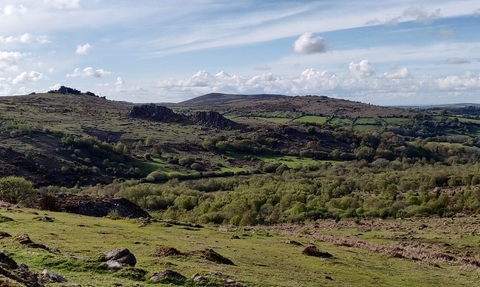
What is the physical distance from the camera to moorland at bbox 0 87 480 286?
25344mm

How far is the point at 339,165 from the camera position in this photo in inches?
5915

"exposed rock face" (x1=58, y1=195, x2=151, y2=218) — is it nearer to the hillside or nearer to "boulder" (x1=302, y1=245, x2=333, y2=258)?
"boulder" (x1=302, y1=245, x2=333, y2=258)

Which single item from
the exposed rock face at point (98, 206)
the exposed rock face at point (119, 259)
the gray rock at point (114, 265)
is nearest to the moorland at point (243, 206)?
the gray rock at point (114, 265)

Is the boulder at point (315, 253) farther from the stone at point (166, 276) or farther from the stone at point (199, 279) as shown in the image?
the stone at point (166, 276)

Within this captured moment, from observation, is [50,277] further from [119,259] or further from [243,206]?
[243,206]

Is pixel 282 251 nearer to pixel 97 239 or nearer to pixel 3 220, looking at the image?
pixel 97 239

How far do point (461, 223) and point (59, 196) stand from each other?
53.1 metres

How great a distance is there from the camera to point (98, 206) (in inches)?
2232

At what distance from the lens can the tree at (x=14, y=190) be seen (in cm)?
5800

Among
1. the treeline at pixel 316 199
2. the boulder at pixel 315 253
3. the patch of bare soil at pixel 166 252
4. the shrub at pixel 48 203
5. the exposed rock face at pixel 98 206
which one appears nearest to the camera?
the patch of bare soil at pixel 166 252

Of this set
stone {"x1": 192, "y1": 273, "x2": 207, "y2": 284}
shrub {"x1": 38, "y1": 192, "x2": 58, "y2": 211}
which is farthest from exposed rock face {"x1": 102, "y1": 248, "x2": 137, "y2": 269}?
shrub {"x1": 38, "y1": 192, "x2": 58, "y2": 211}

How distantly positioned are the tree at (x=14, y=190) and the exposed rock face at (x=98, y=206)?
14.0ft

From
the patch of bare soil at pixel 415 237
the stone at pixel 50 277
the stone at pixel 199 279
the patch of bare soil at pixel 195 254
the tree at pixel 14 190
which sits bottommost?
the patch of bare soil at pixel 415 237

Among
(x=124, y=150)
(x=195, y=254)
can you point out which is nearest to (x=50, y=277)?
(x=195, y=254)
